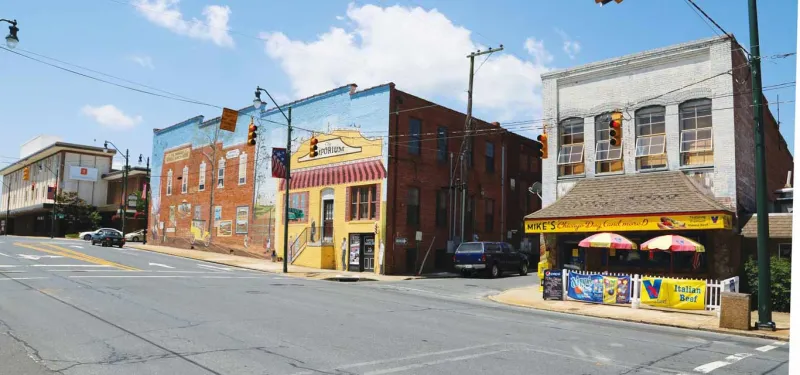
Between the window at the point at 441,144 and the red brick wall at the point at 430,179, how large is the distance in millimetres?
253

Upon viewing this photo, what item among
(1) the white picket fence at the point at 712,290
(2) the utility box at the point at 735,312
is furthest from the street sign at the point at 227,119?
(2) the utility box at the point at 735,312

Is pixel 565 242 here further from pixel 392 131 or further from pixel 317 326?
pixel 317 326

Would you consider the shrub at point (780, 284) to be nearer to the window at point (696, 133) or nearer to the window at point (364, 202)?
the window at point (696, 133)

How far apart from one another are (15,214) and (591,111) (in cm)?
8890

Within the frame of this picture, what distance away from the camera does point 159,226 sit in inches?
2026

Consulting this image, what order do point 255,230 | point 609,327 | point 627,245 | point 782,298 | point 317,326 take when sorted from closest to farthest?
point 317,326 → point 609,327 → point 782,298 → point 627,245 → point 255,230

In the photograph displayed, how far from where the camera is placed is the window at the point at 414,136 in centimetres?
3278

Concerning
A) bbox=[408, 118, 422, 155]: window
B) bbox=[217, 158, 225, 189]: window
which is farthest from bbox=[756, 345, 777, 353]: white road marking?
bbox=[217, 158, 225, 189]: window

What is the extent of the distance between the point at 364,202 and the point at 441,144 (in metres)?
6.08

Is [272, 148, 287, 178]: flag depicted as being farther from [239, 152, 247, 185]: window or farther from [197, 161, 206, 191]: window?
[197, 161, 206, 191]: window

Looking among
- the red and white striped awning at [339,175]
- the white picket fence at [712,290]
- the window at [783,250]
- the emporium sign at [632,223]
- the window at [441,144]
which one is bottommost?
the white picket fence at [712,290]

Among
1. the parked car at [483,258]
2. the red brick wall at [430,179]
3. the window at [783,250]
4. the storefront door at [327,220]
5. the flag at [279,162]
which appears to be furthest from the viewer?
the storefront door at [327,220]

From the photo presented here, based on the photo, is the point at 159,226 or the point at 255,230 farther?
the point at 159,226

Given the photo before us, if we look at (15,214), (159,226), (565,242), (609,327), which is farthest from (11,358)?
(15,214)
